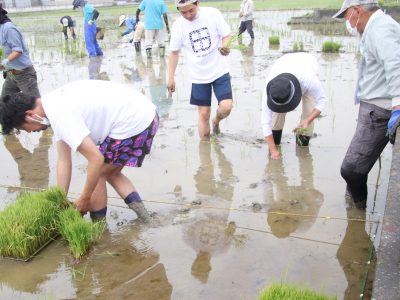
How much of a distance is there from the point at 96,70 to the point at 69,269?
26.4 ft

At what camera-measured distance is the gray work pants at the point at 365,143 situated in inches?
120

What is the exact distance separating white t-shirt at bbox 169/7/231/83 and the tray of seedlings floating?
2308 millimetres

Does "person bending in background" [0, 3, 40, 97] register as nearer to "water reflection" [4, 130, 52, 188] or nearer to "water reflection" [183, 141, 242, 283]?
"water reflection" [4, 130, 52, 188]

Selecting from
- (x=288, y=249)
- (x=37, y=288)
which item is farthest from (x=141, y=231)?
(x=288, y=249)

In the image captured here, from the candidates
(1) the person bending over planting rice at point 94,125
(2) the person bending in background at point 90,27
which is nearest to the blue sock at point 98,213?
(1) the person bending over planting rice at point 94,125

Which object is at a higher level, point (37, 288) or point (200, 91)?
point (200, 91)

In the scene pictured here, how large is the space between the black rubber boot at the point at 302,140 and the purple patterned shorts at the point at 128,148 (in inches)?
84.1

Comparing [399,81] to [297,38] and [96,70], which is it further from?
[297,38]

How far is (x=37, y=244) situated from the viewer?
3.17 meters

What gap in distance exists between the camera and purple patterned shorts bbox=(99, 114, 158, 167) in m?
3.13

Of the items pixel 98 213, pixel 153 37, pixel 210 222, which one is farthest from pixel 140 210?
pixel 153 37

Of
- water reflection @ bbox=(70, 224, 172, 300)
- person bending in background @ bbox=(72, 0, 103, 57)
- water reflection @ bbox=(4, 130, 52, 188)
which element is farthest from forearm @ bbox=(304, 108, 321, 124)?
person bending in background @ bbox=(72, 0, 103, 57)

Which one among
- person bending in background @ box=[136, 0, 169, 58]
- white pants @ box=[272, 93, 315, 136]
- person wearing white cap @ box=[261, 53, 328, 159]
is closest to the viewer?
person wearing white cap @ box=[261, 53, 328, 159]

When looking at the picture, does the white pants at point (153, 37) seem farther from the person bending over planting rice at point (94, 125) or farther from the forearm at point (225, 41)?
the person bending over planting rice at point (94, 125)
